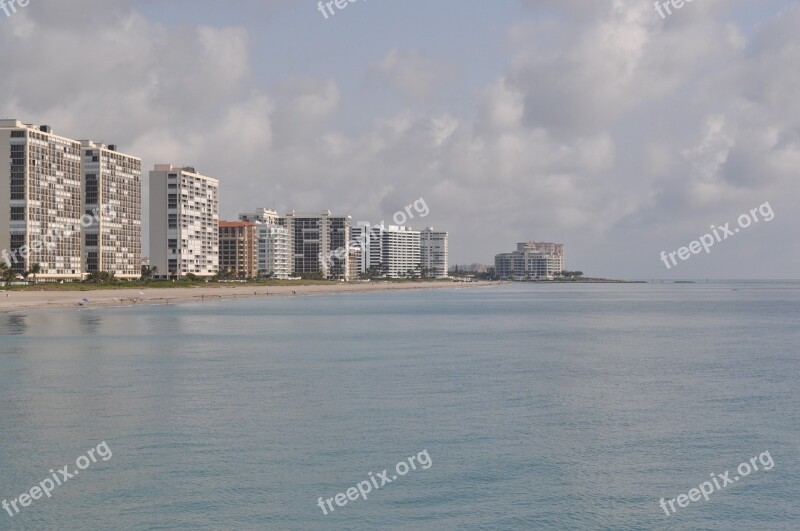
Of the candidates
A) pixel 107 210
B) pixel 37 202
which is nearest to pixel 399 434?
pixel 37 202

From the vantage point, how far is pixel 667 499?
22.3m

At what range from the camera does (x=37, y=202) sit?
16712 cm

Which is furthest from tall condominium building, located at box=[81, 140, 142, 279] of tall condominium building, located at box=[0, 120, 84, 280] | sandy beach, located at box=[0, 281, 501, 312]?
sandy beach, located at box=[0, 281, 501, 312]

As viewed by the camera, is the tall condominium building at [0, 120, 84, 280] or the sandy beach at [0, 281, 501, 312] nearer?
the sandy beach at [0, 281, 501, 312]

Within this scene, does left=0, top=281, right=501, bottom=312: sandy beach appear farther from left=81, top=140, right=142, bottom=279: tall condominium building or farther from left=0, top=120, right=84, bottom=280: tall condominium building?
left=0, top=120, right=84, bottom=280: tall condominium building

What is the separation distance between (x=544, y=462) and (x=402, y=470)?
438 cm

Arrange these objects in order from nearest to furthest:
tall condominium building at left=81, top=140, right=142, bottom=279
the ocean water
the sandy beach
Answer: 1. the ocean water
2. the sandy beach
3. tall condominium building at left=81, top=140, right=142, bottom=279

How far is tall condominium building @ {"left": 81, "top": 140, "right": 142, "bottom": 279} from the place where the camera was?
607ft

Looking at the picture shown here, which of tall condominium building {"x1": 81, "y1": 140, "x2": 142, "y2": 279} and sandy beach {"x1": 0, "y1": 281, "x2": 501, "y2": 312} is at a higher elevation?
tall condominium building {"x1": 81, "y1": 140, "x2": 142, "y2": 279}

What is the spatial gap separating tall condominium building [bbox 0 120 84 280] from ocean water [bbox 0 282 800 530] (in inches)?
4397

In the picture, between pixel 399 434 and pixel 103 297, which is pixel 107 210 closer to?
pixel 103 297

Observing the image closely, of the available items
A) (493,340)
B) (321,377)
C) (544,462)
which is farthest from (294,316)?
(544,462)

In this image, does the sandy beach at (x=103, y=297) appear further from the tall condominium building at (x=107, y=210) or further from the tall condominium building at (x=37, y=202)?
the tall condominium building at (x=37, y=202)

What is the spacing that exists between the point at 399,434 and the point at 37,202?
512ft
